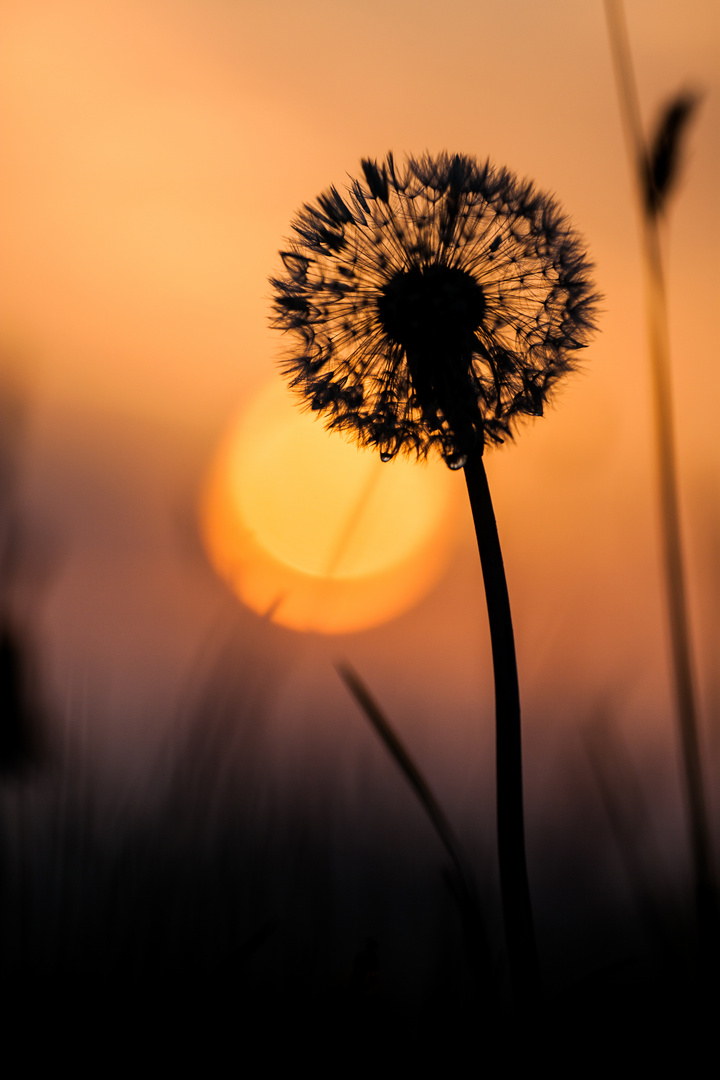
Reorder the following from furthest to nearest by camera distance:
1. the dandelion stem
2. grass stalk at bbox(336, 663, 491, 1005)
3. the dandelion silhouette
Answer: the dandelion silhouette
the dandelion stem
grass stalk at bbox(336, 663, 491, 1005)

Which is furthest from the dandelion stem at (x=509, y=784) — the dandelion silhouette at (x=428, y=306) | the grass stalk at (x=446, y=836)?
the dandelion silhouette at (x=428, y=306)

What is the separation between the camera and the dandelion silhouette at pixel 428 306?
2729 mm

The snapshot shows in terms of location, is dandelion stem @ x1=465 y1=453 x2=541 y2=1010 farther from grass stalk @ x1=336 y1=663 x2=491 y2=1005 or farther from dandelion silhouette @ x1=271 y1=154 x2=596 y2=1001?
dandelion silhouette @ x1=271 y1=154 x2=596 y2=1001

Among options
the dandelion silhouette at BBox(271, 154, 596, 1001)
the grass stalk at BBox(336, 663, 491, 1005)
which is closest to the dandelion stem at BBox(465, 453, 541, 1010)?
the grass stalk at BBox(336, 663, 491, 1005)

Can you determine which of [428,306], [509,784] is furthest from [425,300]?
[509,784]

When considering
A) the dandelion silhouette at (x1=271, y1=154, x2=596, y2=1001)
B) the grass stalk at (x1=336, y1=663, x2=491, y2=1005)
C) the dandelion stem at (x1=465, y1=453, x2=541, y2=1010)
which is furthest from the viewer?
the dandelion silhouette at (x1=271, y1=154, x2=596, y2=1001)

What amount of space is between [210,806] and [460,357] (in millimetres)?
1739

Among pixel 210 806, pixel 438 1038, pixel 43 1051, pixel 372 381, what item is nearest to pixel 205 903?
pixel 210 806

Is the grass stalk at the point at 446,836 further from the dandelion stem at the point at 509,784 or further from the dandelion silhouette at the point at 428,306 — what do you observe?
the dandelion silhouette at the point at 428,306

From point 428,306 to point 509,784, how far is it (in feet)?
5.80

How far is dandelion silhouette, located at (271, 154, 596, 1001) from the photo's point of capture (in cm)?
273

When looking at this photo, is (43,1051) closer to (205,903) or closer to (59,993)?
(59,993)

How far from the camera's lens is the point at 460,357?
8.92 feet

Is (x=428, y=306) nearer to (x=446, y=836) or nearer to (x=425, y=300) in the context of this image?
(x=425, y=300)
